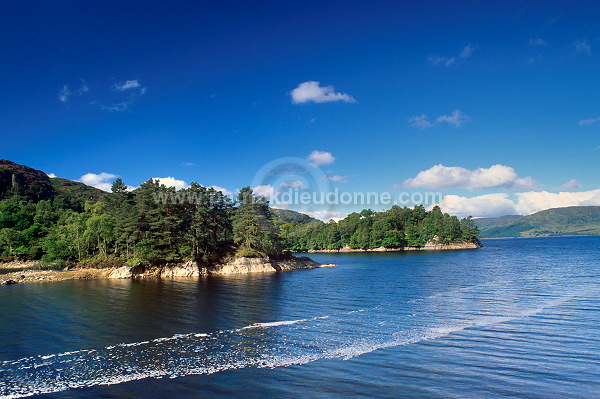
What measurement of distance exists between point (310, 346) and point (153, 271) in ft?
214

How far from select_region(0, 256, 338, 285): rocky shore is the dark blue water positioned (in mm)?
32952

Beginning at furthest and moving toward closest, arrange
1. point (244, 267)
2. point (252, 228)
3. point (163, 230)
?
point (252, 228) < point (244, 267) < point (163, 230)

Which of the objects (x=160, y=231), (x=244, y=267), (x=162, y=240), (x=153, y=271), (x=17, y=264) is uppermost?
(x=160, y=231)

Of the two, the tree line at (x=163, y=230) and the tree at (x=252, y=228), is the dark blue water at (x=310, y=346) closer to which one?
the tree line at (x=163, y=230)

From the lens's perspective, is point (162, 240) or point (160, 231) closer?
point (162, 240)

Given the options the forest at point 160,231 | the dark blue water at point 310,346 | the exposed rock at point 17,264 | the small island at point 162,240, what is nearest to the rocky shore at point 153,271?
the small island at point 162,240

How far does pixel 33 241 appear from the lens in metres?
109

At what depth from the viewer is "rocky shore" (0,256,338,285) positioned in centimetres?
7144

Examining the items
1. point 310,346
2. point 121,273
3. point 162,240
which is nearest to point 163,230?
point 162,240

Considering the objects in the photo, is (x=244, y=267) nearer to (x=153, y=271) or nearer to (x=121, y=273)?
(x=153, y=271)

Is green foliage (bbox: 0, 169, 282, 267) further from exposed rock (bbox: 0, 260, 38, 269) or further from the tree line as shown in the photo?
exposed rock (bbox: 0, 260, 38, 269)

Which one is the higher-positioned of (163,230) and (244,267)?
(163,230)

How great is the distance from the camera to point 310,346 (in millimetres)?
22688

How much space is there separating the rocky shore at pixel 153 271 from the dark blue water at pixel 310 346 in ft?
108
